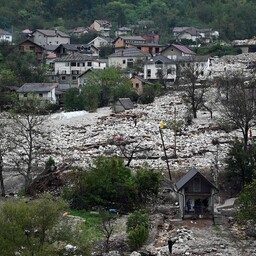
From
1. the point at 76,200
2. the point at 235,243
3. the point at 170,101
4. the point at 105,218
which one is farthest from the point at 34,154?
the point at 170,101

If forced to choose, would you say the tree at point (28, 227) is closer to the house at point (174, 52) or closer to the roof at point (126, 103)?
the roof at point (126, 103)

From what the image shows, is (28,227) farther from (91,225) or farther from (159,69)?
(159,69)

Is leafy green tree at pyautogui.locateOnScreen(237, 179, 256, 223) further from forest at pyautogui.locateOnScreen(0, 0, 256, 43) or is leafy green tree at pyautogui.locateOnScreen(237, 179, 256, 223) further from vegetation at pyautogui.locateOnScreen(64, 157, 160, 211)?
forest at pyautogui.locateOnScreen(0, 0, 256, 43)

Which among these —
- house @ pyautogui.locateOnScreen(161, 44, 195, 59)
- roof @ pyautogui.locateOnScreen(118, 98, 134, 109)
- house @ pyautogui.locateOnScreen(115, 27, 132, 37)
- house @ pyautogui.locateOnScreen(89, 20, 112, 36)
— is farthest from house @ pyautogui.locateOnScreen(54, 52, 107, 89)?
house @ pyautogui.locateOnScreen(89, 20, 112, 36)

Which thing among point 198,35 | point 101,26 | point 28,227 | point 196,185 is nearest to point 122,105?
point 196,185

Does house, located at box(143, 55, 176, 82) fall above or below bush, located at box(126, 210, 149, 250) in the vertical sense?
above

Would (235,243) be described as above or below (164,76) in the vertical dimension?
below

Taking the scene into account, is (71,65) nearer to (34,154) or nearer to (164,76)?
(164,76)

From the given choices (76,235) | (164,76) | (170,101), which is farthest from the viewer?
(164,76)
